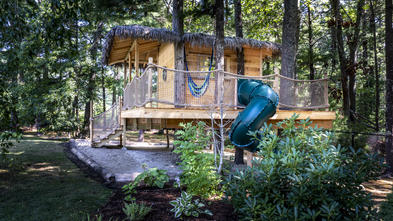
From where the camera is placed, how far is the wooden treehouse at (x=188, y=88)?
6.64m

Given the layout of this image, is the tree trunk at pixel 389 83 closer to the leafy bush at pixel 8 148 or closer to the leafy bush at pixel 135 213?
the leafy bush at pixel 135 213

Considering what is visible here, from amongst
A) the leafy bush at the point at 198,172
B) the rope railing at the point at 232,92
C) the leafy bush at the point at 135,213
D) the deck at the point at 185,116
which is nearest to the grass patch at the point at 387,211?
the leafy bush at the point at 198,172

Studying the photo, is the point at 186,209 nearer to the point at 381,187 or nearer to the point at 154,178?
the point at 154,178

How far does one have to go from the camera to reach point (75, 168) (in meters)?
8.48

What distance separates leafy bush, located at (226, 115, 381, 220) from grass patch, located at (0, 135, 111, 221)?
2381 millimetres

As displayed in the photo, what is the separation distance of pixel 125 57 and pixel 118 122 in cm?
423

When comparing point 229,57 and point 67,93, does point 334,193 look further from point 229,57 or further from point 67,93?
point 67,93

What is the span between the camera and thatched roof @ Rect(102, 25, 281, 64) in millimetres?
8555

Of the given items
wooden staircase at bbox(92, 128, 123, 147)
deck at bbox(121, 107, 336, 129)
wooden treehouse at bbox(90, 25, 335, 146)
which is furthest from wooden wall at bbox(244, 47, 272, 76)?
wooden staircase at bbox(92, 128, 123, 147)

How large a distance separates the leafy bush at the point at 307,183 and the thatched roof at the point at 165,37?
6.73 metres

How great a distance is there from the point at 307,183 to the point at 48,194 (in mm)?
4953

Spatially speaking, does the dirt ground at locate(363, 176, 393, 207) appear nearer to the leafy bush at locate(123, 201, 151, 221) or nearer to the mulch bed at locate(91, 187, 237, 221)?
the mulch bed at locate(91, 187, 237, 221)

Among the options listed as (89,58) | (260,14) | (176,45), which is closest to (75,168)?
(176,45)

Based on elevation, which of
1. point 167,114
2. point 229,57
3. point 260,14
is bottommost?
point 167,114
